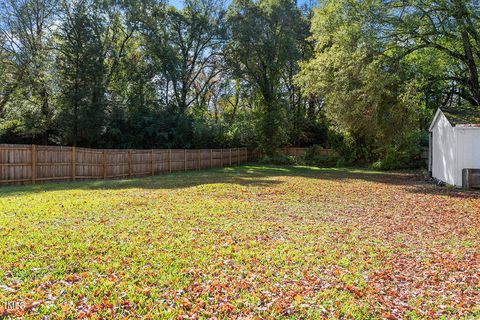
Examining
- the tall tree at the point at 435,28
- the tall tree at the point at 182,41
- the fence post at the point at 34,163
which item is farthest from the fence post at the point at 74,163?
the tall tree at the point at 435,28

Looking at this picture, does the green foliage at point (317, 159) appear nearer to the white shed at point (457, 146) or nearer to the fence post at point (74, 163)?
the white shed at point (457, 146)

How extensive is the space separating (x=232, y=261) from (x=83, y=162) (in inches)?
495

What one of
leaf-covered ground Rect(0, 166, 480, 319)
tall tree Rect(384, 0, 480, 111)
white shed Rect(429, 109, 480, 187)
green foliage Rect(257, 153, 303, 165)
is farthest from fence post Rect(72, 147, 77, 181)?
green foliage Rect(257, 153, 303, 165)

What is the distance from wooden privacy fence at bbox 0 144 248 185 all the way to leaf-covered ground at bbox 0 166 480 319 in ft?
16.5

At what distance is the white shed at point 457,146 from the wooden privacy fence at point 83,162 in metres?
13.6

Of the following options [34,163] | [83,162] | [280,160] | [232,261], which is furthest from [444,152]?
[34,163]

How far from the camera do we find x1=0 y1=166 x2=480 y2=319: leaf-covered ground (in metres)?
3.36

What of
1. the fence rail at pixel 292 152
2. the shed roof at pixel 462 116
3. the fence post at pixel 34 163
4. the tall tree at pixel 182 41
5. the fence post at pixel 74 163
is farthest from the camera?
the fence rail at pixel 292 152

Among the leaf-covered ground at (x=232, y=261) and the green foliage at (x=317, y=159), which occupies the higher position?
the green foliage at (x=317, y=159)

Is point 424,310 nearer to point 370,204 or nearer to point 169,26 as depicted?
point 370,204

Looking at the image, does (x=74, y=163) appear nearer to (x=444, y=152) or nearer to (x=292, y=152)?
(x=444, y=152)

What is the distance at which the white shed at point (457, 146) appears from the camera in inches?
496

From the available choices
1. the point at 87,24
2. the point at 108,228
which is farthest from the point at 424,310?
the point at 87,24

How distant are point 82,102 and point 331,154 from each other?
59.3 feet
